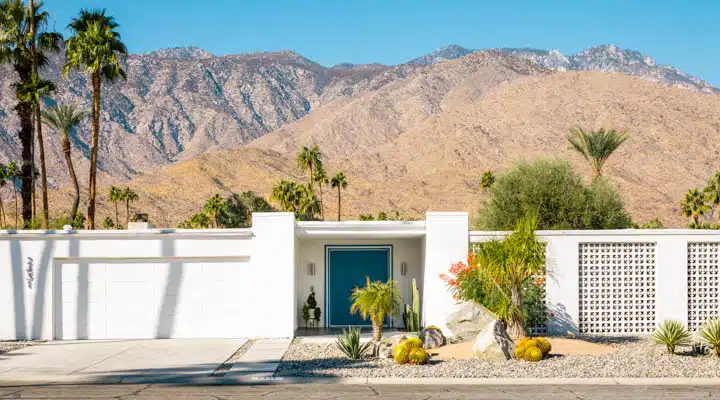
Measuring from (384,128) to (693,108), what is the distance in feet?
213

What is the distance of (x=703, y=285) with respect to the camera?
2062 cm

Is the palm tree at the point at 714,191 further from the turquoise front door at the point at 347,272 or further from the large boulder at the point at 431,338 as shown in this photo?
the large boulder at the point at 431,338

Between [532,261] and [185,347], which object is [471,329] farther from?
[185,347]

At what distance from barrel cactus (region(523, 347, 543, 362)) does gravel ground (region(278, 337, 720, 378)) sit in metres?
0.13

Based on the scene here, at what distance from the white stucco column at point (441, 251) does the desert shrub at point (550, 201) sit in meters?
11.2

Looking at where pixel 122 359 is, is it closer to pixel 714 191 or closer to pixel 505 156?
pixel 714 191

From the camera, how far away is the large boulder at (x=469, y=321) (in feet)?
62.9

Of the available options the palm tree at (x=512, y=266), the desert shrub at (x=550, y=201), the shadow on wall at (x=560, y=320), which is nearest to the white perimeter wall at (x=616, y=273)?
the shadow on wall at (x=560, y=320)

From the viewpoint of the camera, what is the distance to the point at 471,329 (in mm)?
19234

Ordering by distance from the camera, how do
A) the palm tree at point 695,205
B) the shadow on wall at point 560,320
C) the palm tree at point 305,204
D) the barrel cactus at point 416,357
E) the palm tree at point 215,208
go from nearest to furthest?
the barrel cactus at point 416,357 → the shadow on wall at point 560,320 → the palm tree at point 695,205 → the palm tree at point 305,204 → the palm tree at point 215,208

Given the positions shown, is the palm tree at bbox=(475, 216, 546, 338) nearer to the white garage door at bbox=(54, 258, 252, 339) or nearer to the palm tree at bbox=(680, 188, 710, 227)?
the white garage door at bbox=(54, 258, 252, 339)

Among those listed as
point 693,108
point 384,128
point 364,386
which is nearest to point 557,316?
point 364,386

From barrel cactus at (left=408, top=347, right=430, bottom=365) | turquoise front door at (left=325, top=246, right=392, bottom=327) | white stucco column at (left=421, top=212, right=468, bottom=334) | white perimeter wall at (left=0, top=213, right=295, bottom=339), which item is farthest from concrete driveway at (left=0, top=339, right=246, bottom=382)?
white stucco column at (left=421, top=212, right=468, bottom=334)

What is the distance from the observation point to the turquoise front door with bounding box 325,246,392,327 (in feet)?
76.6
